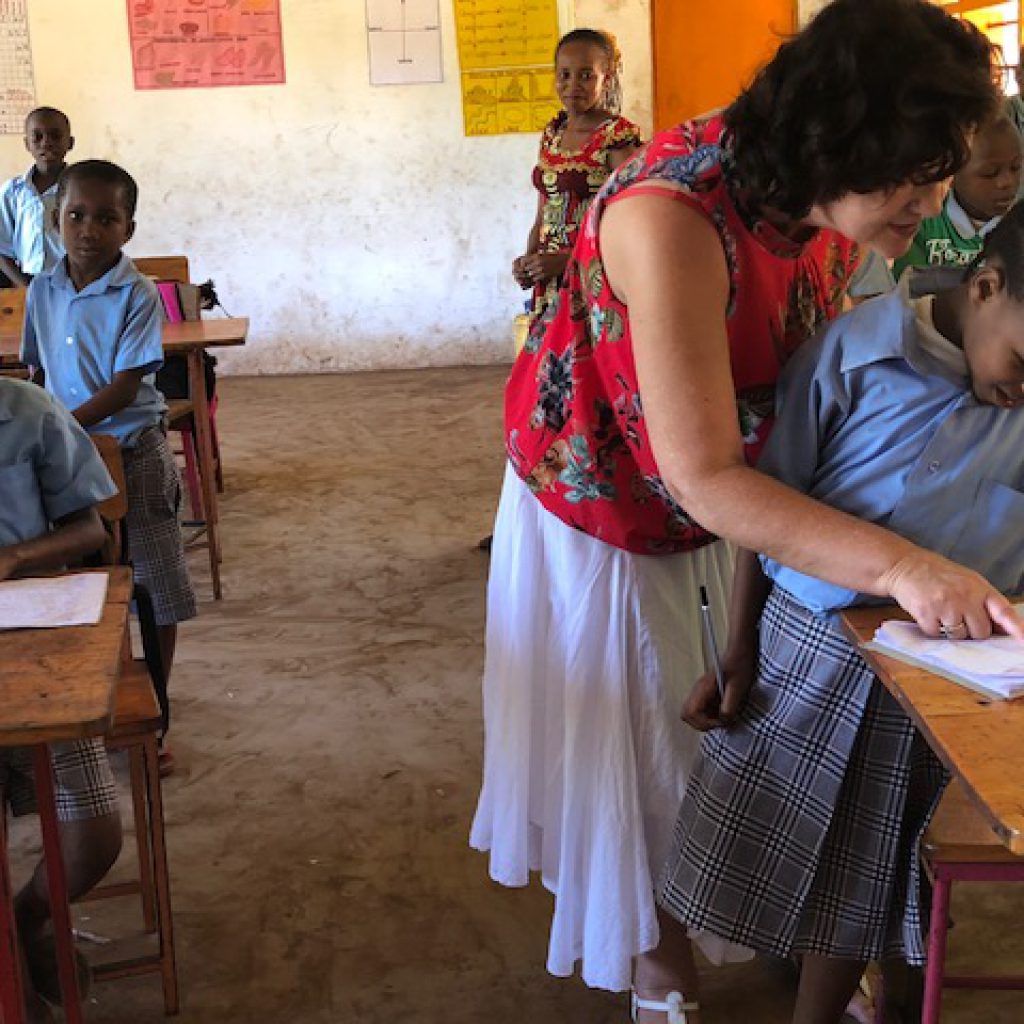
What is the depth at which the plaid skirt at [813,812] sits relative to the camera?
161 centimetres

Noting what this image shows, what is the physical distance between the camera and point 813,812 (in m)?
1.64

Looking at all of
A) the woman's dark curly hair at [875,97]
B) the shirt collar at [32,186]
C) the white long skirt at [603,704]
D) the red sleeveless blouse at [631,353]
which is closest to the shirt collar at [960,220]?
the red sleeveless blouse at [631,353]

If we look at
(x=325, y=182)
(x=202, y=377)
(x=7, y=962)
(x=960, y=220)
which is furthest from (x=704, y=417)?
(x=325, y=182)

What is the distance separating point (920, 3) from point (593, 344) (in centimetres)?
55

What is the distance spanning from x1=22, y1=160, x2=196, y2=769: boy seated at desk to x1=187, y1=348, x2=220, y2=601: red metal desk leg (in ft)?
3.18

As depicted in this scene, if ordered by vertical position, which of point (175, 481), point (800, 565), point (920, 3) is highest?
point (920, 3)

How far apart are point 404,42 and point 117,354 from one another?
213 inches

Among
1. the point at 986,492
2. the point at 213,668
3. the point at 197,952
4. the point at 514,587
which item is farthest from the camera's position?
the point at 213,668

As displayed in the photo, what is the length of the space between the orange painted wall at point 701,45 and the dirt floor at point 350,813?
3.96m

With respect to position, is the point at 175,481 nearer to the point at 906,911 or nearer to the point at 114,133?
the point at 906,911

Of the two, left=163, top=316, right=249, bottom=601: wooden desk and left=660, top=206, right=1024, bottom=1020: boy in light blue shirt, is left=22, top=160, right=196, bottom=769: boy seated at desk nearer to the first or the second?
left=163, top=316, right=249, bottom=601: wooden desk

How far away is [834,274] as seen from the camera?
1774 millimetres

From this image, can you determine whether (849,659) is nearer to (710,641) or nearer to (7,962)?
(710,641)

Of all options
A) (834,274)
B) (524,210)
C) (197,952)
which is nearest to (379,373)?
(524,210)
